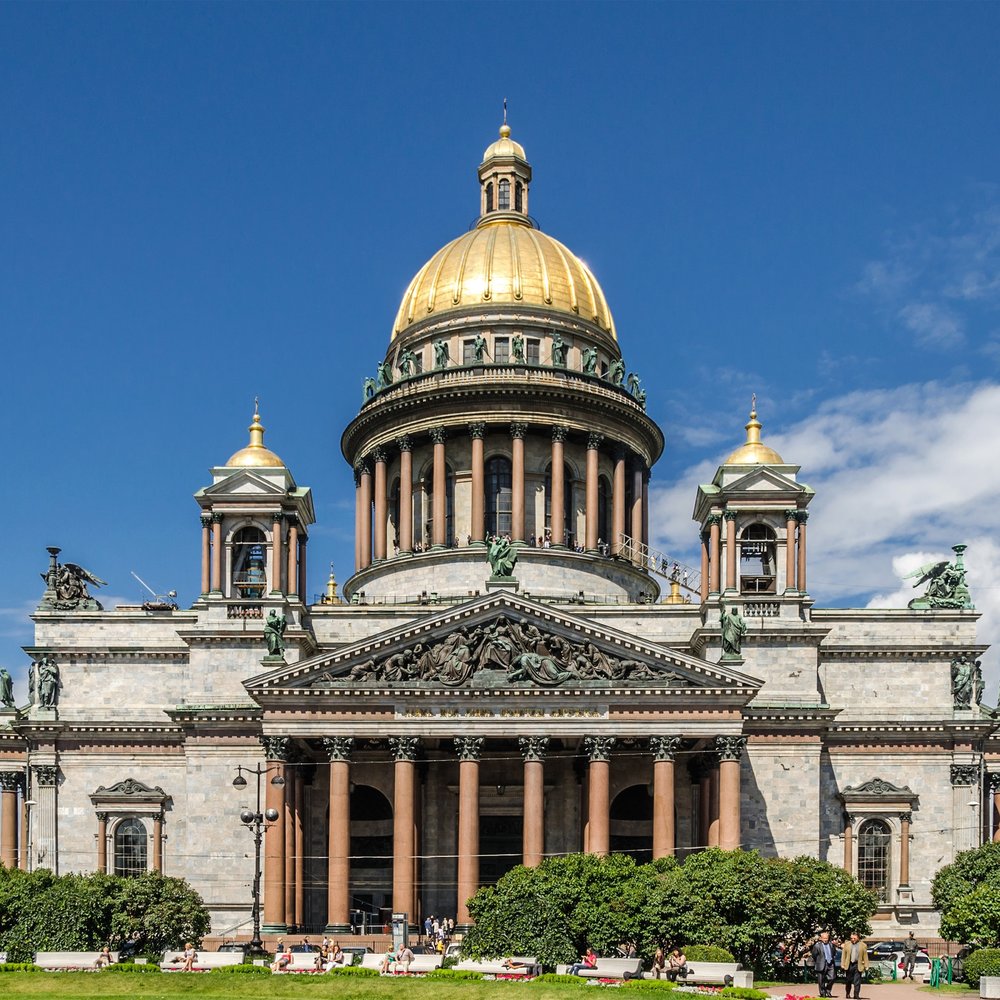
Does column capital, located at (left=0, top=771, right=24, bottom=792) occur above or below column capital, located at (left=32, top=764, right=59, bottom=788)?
below

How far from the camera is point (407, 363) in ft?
289

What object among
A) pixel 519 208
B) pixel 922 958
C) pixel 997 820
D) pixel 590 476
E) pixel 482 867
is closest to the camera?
pixel 922 958

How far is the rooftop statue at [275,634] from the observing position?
66.5 meters

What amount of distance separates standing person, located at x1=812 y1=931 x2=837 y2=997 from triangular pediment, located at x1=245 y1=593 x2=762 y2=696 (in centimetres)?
1690

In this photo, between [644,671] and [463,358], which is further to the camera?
[463,358]

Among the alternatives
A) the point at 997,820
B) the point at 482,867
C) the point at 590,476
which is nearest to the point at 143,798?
the point at 482,867

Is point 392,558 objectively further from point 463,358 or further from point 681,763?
point 681,763

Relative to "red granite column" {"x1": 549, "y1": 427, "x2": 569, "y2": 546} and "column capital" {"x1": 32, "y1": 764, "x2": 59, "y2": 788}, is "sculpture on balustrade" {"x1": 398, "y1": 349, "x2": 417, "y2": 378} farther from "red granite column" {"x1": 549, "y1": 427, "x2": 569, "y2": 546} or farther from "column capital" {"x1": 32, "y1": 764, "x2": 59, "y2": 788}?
"column capital" {"x1": 32, "y1": 764, "x2": 59, "y2": 788}

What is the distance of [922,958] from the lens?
59594 mm

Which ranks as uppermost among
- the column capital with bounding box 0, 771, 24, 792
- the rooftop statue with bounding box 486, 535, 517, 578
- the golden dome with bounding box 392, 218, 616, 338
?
the golden dome with bounding box 392, 218, 616, 338

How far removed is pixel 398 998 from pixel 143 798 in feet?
100.0

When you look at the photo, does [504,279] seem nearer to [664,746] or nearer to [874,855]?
[664,746]

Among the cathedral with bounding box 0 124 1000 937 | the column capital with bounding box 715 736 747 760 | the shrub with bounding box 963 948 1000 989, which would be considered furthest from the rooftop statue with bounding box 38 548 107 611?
the shrub with bounding box 963 948 1000 989

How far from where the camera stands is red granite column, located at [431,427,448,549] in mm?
83062
